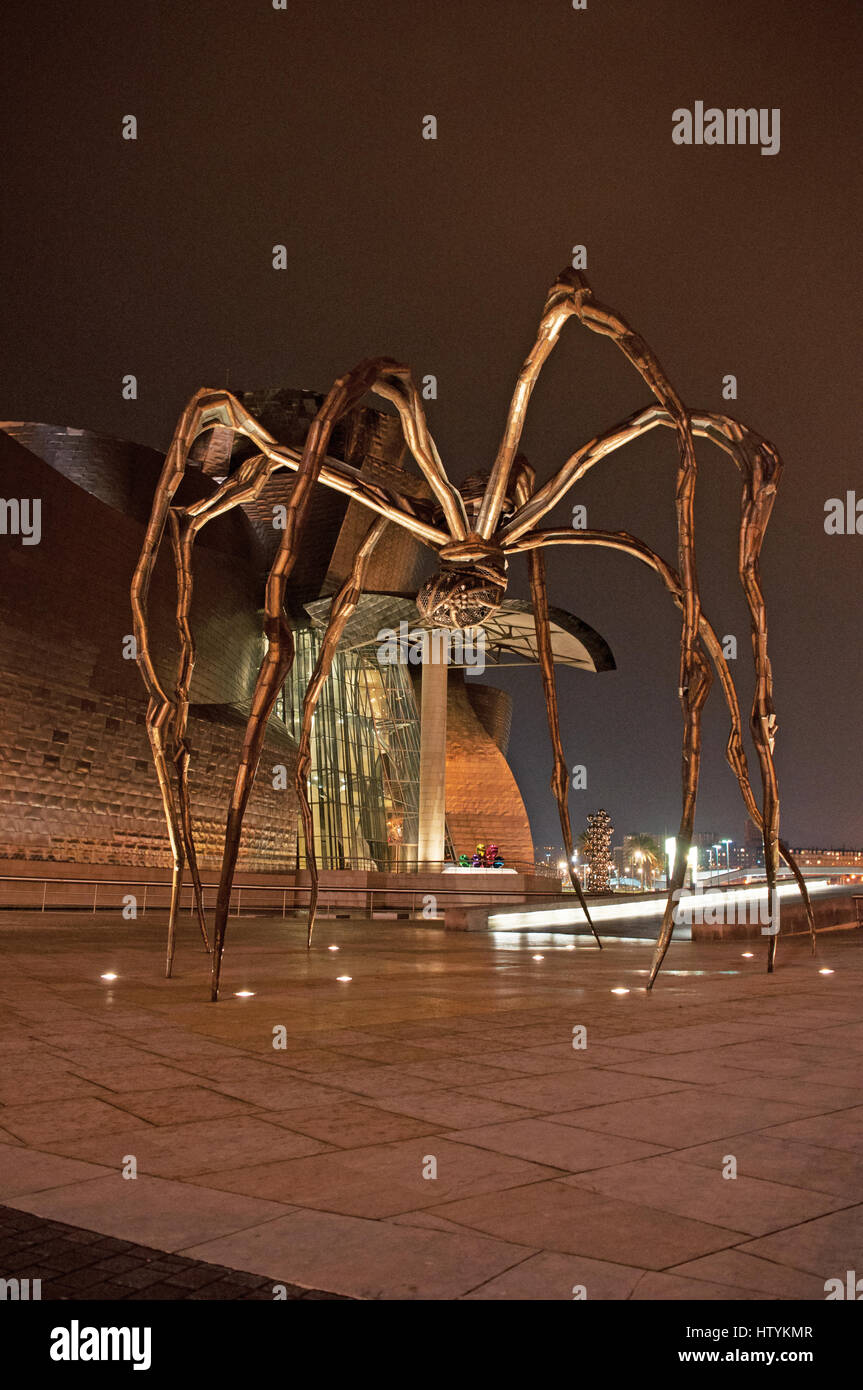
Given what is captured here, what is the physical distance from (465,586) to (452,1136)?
4.81 metres

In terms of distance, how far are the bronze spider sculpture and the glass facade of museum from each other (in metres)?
26.4

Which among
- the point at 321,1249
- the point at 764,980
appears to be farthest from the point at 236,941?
the point at 321,1249

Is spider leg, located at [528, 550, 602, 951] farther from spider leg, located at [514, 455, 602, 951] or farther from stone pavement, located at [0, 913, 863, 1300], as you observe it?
stone pavement, located at [0, 913, 863, 1300]

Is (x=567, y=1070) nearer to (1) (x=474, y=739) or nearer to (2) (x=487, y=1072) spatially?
(2) (x=487, y=1072)

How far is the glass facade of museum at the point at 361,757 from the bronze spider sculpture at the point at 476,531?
2640 cm

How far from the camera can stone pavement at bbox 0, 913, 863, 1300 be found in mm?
2307

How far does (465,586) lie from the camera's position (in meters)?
7.58

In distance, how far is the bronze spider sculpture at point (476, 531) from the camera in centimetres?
633

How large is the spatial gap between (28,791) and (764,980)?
15.9 meters

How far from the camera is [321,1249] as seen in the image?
92.2 inches

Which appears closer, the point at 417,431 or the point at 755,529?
the point at 417,431
